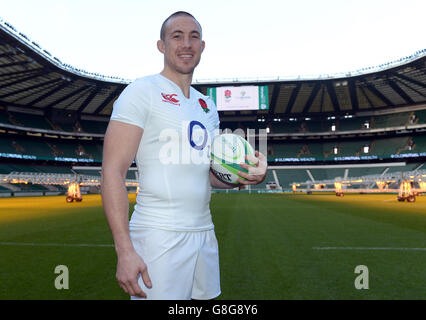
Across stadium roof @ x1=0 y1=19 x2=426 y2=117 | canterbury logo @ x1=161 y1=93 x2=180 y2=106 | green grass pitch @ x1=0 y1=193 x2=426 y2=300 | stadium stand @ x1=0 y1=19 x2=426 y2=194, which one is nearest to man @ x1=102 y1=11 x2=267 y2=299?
canterbury logo @ x1=161 y1=93 x2=180 y2=106

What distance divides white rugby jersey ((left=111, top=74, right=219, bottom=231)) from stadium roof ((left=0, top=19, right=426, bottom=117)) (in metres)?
32.1

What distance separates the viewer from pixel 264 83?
44.1m

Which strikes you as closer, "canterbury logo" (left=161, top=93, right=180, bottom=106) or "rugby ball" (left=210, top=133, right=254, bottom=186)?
"canterbury logo" (left=161, top=93, right=180, bottom=106)

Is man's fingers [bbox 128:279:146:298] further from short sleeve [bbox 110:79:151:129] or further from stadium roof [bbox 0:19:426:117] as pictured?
stadium roof [bbox 0:19:426:117]

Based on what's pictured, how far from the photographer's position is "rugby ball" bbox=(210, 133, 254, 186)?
6.40 ft

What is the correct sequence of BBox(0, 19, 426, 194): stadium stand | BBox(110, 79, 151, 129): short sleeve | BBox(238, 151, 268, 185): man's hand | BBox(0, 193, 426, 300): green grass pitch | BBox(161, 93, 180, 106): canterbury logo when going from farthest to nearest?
1. BBox(0, 19, 426, 194): stadium stand
2. BBox(0, 193, 426, 300): green grass pitch
3. BBox(238, 151, 268, 185): man's hand
4. BBox(161, 93, 180, 106): canterbury logo
5. BBox(110, 79, 151, 129): short sleeve

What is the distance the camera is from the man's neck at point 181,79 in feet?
6.15

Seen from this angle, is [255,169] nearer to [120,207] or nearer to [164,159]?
[164,159]

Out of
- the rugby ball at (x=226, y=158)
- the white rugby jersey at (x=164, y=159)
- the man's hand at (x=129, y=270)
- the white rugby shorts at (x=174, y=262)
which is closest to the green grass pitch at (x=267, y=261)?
the white rugby shorts at (x=174, y=262)

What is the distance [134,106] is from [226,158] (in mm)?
661

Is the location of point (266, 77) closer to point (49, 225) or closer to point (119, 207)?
point (49, 225)

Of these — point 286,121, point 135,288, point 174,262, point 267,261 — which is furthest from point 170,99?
point 286,121

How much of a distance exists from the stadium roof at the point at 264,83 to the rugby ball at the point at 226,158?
32072mm
